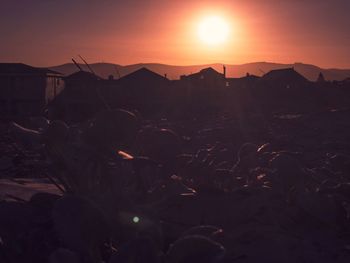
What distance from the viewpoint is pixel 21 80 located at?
32.5m

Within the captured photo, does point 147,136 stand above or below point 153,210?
above

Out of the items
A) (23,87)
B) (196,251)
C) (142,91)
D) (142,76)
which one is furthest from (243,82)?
(196,251)

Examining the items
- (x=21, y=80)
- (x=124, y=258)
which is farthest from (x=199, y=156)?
(x=21, y=80)

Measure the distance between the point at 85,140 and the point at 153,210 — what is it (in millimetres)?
330

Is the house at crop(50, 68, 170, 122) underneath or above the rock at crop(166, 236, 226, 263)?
underneath

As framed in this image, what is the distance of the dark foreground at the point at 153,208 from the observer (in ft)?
4.35

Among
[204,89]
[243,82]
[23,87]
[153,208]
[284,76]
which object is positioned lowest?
[23,87]

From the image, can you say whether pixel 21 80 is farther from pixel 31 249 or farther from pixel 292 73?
pixel 31 249

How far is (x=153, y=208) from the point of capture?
1729 mm

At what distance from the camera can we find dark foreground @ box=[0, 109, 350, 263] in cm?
133

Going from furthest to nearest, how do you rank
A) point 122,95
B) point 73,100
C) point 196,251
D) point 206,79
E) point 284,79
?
point 284,79
point 206,79
point 122,95
point 73,100
point 196,251

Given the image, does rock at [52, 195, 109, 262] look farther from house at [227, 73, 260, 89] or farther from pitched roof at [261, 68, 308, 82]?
pitched roof at [261, 68, 308, 82]

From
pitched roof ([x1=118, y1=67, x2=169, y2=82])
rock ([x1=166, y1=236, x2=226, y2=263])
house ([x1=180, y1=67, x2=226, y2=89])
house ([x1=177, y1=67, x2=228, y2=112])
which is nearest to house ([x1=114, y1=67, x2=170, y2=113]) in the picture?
pitched roof ([x1=118, y1=67, x2=169, y2=82])

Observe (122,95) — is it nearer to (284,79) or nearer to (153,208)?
(284,79)
